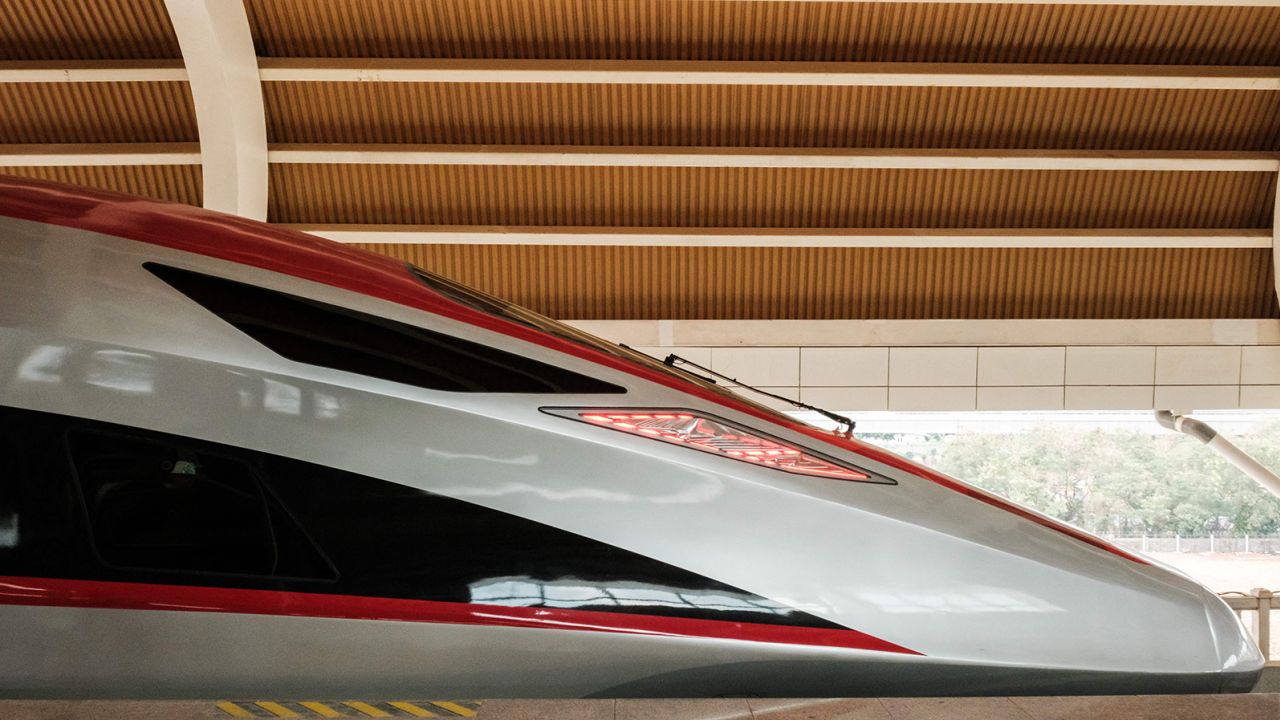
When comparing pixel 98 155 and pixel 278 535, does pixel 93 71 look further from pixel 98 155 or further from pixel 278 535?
pixel 278 535

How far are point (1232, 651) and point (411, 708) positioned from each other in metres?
2.52

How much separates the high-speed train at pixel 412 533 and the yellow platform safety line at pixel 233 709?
141 mm

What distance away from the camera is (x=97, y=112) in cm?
1073

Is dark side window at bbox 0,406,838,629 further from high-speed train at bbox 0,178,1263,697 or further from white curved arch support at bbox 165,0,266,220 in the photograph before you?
white curved arch support at bbox 165,0,266,220

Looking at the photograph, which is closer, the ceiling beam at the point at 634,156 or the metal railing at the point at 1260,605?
the metal railing at the point at 1260,605

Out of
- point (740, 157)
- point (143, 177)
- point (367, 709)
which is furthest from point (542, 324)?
point (143, 177)

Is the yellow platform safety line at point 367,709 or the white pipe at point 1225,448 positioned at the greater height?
the white pipe at point 1225,448

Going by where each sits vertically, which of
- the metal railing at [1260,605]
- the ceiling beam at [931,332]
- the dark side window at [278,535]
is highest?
the ceiling beam at [931,332]

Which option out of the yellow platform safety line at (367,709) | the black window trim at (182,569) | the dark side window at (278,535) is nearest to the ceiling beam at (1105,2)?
the dark side window at (278,535)

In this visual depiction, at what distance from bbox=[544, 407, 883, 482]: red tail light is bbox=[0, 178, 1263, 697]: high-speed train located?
0.01m

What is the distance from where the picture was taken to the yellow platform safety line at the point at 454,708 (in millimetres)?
2094

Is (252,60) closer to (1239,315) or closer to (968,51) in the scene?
(968,51)

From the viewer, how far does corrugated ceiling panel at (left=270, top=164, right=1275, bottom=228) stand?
1095 cm

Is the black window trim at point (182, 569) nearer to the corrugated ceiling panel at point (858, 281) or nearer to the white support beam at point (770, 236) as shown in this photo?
the white support beam at point (770, 236)
